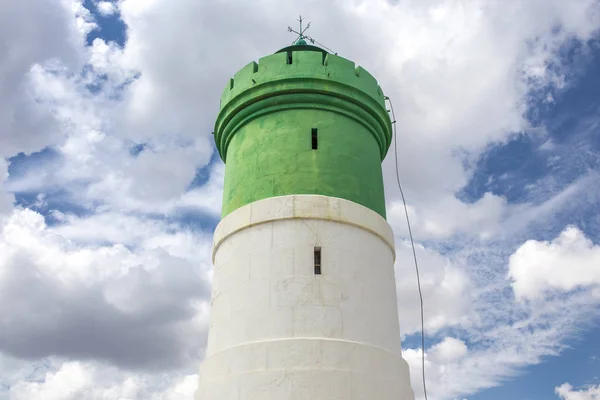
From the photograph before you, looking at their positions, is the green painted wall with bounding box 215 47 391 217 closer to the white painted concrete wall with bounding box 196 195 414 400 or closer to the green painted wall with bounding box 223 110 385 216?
the green painted wall with bounding box 223 110 385 216

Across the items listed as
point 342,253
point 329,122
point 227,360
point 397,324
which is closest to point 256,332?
point 227,360

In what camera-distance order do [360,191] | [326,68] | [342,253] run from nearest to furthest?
[342,253], [360,191], [326,68]

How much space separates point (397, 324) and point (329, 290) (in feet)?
6.14

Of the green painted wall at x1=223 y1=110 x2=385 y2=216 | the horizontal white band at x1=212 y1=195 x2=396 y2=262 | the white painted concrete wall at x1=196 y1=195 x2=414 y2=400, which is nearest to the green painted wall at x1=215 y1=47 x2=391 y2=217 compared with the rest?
the green painted wall at x1=223 y1=110 x2=385 y2=216

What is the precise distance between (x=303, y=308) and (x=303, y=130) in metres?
3.73

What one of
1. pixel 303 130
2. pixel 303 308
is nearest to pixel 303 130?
pixel 303 130

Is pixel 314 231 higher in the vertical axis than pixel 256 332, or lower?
higher

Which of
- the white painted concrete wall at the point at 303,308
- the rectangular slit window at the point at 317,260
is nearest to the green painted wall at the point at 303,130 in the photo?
the white painted concrete wall at the point at 303,308

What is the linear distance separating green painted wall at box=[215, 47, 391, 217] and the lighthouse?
26 mm

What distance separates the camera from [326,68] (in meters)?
10.9

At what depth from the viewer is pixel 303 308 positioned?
8.59 meters

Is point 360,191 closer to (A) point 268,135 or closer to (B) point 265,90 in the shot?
(A) point 268,135

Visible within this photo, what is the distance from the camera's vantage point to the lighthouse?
8.23 meters

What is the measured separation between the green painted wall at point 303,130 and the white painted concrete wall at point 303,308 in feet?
1.75
